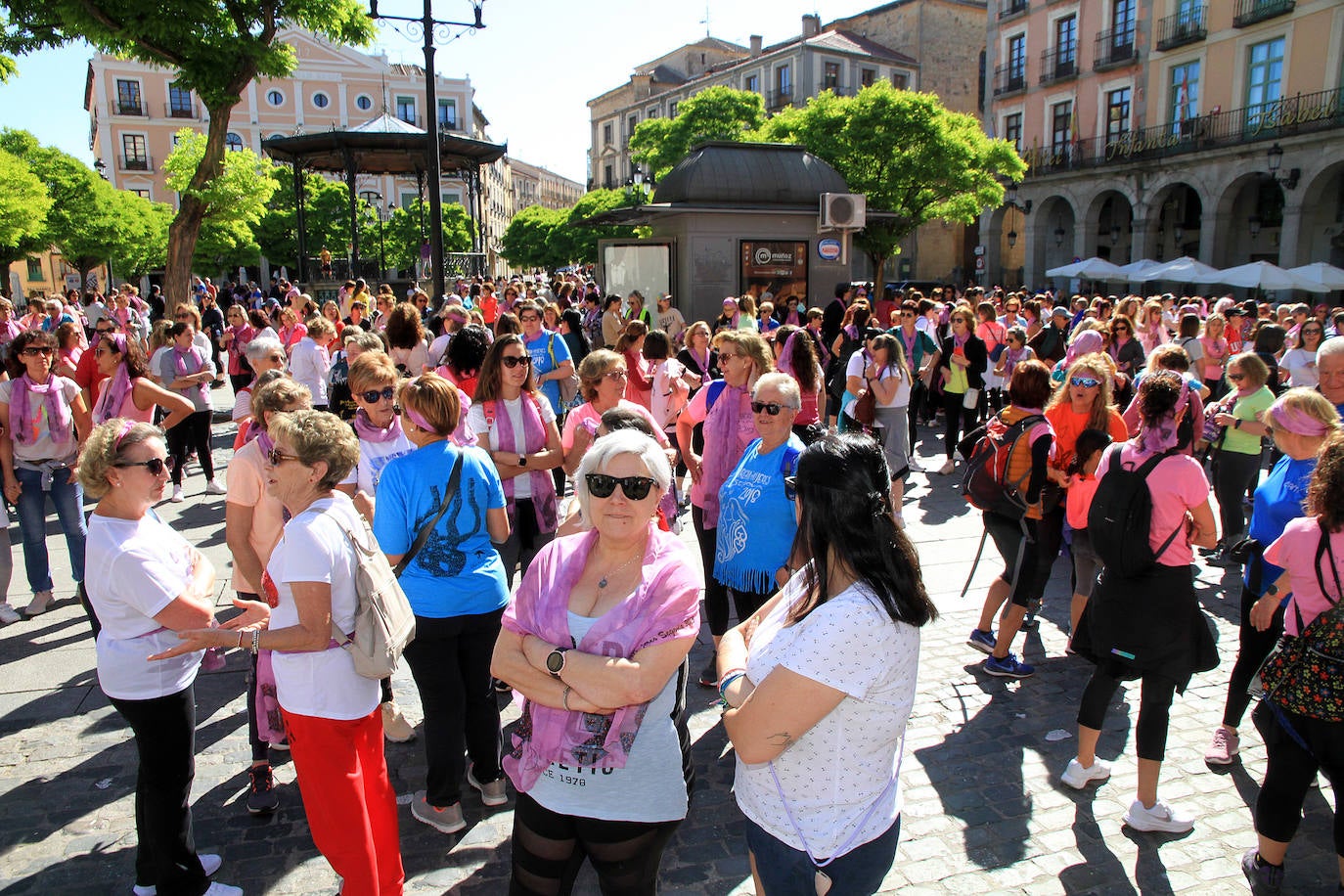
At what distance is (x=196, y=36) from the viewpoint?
13094mm

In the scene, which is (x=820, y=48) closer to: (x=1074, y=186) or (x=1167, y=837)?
(x=1074, y=186)

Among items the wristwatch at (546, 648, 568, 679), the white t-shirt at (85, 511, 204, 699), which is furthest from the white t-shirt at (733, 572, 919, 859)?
the white t-shirt at (85, 511, 204, 699)

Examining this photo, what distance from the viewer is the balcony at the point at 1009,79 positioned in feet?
122

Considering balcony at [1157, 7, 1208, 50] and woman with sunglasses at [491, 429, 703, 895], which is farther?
balcony at [1157, 7, 1208, 50]

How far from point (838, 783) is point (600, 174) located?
288 ft

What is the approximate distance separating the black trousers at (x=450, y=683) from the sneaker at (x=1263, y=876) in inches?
116

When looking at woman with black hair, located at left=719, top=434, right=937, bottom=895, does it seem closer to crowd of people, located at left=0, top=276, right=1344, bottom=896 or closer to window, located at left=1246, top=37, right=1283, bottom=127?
crowd of people, located at left=0, top=276, right=1344, bottom=896

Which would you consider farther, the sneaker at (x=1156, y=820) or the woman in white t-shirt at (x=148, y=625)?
the sneaker at (x=1156, y=820)

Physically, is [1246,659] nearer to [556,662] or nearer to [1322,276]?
[556,662]

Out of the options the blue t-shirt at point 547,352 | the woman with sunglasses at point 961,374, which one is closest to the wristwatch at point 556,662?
the blue t-shirt at point 547,352

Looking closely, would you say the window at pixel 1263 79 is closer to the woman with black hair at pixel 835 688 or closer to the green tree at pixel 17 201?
the woman with black hair at pixel 835 688

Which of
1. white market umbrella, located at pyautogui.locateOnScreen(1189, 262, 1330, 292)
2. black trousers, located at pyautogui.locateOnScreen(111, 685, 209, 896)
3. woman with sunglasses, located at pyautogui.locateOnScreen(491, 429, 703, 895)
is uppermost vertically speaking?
white market umbrella, located at pyautogui.locateOnScreen(1189, 262, 1330, 292)

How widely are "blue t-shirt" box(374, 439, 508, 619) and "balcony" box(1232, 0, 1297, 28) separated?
33501 mm

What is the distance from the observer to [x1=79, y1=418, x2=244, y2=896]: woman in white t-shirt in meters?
2.81
